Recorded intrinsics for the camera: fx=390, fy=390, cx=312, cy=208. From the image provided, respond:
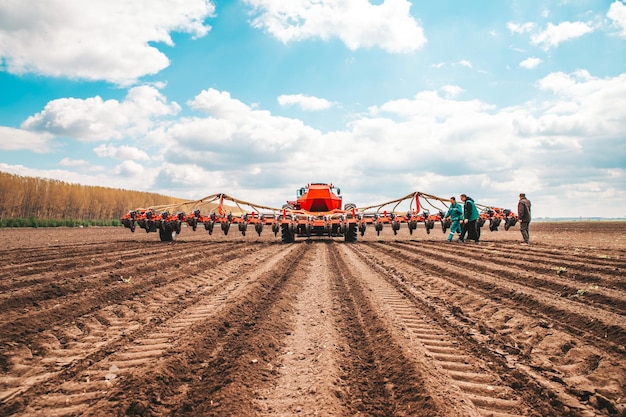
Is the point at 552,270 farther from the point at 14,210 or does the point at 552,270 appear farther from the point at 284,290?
the point at 14,210

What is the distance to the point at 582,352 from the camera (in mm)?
3908

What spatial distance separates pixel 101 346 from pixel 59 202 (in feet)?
224

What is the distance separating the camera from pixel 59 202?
201 ft

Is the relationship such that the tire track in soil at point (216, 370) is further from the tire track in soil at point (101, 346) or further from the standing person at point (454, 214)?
the standing person at point (454, 214)

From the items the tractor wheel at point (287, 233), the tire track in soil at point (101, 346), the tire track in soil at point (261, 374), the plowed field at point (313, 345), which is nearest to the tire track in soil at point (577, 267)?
the plowed field at point (313, 345)

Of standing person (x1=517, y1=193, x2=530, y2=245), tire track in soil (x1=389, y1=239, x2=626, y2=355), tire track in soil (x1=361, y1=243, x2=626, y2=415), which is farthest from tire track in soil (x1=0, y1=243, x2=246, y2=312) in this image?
standing person (x1=517, y1=193, x2=530, y2=245)

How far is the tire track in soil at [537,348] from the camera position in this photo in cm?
308

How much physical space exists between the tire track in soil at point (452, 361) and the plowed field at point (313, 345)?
0.06ft

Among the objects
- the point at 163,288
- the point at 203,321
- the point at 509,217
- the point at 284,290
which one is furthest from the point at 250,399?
the point at 509,217

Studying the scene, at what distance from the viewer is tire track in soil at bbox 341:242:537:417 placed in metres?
2.91

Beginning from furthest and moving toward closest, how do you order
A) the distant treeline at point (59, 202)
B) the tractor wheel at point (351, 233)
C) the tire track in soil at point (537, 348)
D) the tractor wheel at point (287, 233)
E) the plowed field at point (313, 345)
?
the distant treeline at point (59, 202) < the tractor wheel at point (351, 233) < the tractor wheel at point (287, 233) < the tire track in soil at point (537, 348) < the plowed field at point (313, 345)

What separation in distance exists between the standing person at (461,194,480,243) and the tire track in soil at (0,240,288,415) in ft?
36.5

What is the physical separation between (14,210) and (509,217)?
64419 mm

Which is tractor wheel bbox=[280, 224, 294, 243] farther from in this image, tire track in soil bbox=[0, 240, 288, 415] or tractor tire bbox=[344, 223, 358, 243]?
tire track in soil bbox=[0, 240, 288, 415]
